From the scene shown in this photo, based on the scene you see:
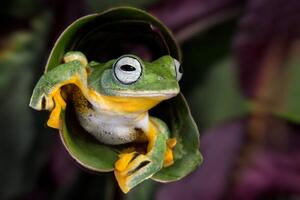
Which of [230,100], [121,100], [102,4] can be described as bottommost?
[230,100]

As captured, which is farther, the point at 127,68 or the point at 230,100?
the point at 230,100

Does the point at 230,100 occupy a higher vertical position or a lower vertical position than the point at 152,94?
lower

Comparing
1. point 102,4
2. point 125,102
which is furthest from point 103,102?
point 102,4

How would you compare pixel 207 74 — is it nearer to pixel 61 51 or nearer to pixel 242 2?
pixel 242 2

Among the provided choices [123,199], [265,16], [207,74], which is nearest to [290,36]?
[265,16]

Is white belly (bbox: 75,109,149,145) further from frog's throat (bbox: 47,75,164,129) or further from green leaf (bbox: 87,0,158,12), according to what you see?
green leaf (bbox: 87,0,158,12)

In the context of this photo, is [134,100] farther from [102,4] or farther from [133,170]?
[102,4]

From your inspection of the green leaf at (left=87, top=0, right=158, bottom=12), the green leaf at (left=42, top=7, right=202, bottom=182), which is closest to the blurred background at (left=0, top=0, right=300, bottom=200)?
the green leaf at (left=87, top=0, right=158, bottom=12)
